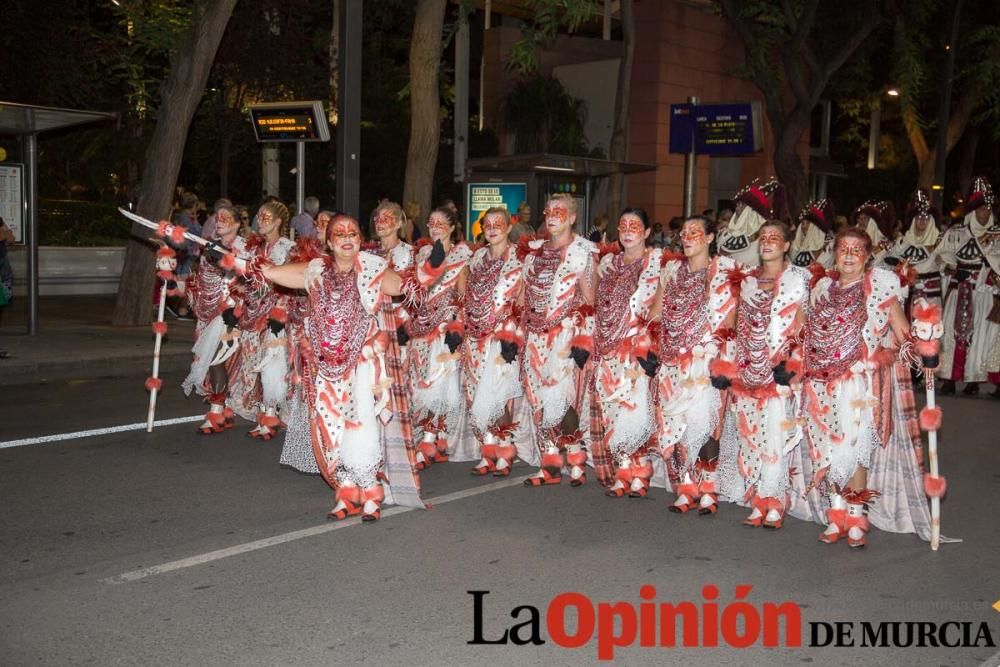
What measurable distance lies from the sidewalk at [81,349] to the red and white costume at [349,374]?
6741 mm

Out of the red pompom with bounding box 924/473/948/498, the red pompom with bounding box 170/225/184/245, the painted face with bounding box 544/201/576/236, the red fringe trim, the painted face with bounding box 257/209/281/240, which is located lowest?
the red pompom with bounding box 924/473/948/498

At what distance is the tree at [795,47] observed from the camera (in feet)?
80.1

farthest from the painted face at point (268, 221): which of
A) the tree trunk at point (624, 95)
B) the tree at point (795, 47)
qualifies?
the tree at point (795, 47)

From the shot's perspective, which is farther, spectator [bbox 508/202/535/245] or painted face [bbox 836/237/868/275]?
spectator [bbox 508/202/535/245]

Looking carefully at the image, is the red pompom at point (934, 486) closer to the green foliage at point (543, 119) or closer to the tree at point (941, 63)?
the tree at point (941, 63)

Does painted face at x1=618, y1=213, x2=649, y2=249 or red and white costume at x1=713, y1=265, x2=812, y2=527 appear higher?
painted face at x1=618, y1=213, x2=649, y2=249

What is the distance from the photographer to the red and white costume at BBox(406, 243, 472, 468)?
26.6 ft

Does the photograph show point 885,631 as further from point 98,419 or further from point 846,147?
point 846,147

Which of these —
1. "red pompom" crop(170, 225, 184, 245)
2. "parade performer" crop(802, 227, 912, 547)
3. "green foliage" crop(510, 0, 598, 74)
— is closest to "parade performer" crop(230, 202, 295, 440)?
"red pompom" crop(170, 225, 184, 245)

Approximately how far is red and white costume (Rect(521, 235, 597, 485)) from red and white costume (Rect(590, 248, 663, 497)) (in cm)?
13

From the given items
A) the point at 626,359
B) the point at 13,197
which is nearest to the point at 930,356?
the point at 626,359

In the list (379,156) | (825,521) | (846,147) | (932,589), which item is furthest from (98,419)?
(846,147)

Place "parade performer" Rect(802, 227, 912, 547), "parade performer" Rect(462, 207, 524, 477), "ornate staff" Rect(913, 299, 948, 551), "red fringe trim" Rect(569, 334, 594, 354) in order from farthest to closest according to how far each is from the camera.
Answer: "parade performer" Rect(462, 207, 524, 477), "red fringe trim" Rect(569, 334, 594, 354), "parade performer" Rect(802, 227, 912, 547), "ornate staff" Rect(913, 299, 948, 551)

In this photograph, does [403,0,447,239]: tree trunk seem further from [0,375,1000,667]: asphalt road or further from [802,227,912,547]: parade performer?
[802,227,912,547]: parade performer
